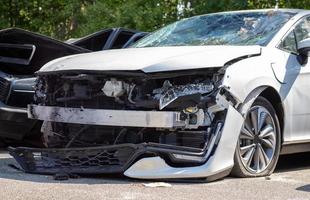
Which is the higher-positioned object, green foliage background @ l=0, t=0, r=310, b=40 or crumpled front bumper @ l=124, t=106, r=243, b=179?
green foliage background @ l=0, t=0, r=310, b=40

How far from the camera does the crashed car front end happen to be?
5.24m

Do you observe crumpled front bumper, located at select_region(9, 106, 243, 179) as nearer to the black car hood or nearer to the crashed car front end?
the crashed car front end

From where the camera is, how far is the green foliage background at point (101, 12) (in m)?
14.8

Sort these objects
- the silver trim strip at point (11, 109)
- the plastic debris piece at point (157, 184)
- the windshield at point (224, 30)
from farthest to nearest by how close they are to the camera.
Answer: the silver trim strip at point (11, 109)
the windshield at point (224, 30)
the plastic debris piece at point (157, 184)

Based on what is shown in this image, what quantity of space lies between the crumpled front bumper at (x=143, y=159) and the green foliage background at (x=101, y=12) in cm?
863

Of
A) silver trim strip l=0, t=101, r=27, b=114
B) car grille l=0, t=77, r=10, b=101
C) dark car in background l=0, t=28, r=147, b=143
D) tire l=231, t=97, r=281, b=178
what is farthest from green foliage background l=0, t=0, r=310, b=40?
tire l=231, t=97, r=281, b=178

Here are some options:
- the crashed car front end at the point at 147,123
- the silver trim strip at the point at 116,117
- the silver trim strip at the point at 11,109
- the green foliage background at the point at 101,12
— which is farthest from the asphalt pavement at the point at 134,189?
the green foliage background at the point at 101,12

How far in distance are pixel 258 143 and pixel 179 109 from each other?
101 cm

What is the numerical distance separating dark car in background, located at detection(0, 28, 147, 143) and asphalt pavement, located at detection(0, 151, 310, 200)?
3.89ft

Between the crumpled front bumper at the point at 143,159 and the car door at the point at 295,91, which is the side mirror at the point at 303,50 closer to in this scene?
the car door at the point at 295,91

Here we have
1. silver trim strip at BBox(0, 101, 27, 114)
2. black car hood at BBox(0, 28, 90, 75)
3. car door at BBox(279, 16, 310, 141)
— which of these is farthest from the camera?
black car hood at BBox(0, 28, 90, 75)

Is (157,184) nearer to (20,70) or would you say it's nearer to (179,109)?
(179,109)

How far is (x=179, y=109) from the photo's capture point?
5340 millimetres

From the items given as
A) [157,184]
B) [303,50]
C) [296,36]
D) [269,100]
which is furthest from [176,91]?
[296,36]
